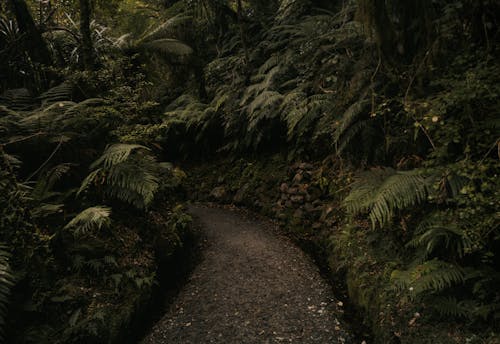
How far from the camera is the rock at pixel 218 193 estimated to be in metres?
7.05

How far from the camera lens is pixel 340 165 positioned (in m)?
4.64

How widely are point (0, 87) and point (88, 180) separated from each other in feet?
12.1

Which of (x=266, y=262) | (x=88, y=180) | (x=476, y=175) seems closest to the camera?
(x=476, y=175)

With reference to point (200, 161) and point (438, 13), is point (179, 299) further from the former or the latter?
point (200, 161)

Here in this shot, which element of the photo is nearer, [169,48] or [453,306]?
[453,306]

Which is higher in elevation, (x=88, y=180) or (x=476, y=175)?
(x=476, y=175)

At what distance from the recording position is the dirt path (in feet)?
9.94

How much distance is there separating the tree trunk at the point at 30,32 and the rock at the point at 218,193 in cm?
401

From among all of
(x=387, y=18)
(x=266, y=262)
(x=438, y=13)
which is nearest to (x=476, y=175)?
(x=387, y=18)

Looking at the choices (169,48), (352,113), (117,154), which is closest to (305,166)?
(352,113)

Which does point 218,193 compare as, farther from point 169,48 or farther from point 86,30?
point 86,30

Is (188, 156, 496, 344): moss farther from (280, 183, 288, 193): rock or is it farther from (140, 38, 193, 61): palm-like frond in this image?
(140, 38, 193, 61): palm-like frond

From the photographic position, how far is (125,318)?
3.03 m

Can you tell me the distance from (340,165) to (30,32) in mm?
5458
